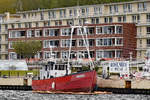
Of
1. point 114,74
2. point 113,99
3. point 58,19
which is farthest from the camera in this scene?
point 58,19

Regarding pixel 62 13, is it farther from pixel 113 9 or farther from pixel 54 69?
pixel 54 69

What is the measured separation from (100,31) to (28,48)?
2129cm

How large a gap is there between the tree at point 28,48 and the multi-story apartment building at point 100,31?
4.72 metres

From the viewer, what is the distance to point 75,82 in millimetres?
95562

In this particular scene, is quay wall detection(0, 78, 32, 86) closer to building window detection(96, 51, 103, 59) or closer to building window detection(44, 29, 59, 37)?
building window detection(96, 51, 103, 59)

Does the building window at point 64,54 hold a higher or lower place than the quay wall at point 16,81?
higher

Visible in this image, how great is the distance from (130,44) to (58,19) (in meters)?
28.9

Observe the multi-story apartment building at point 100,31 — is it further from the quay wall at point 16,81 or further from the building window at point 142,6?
the quay wall at point 16,81

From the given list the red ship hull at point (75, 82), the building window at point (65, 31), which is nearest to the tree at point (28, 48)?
the building window at point (65, 31)

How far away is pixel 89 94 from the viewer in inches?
3745

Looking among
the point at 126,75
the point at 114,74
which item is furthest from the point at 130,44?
the point at 126,75

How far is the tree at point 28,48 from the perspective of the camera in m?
167

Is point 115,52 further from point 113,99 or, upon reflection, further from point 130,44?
point 113,99

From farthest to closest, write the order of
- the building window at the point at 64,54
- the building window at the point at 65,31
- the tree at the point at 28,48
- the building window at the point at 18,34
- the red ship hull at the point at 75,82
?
the building window at the point at 18,34 < the building window at the point at 65,31 < the building window at the point at 64,54 < the tree at the point at 28,48 < the red ship hull at the point at 75,82
